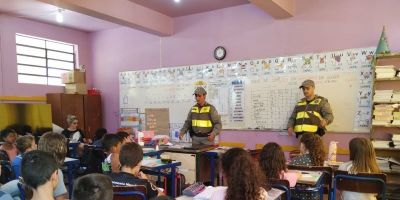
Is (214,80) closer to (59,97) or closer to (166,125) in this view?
(166,125)

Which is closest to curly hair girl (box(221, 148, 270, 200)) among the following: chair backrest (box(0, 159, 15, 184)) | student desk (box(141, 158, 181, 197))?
student desk (box(141, 158, 181, 197))

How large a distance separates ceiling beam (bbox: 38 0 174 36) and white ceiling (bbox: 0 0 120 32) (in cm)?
131

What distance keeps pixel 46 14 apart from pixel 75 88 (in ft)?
5.38

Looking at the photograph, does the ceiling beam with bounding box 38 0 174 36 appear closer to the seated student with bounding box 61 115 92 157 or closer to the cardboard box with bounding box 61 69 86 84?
the cardboard box with bounding box 61 69 86 84

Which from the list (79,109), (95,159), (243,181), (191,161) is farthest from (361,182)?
(79,109)

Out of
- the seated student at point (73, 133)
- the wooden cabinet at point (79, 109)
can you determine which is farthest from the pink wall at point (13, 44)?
the seated student at point (73, 133)

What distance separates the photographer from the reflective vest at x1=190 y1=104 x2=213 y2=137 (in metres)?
5.15

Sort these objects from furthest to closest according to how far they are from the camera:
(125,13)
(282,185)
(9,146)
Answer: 1. (125,13)
2. (9,146)
3. (282,185)

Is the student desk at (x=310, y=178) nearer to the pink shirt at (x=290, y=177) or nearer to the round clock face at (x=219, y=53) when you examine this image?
the pink shirt at (x=290, y=177)

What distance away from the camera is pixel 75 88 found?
22.9ft

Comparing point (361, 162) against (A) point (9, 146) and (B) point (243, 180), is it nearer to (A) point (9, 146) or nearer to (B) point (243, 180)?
(B) point (243, 180)

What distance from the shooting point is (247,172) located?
1.90 metres

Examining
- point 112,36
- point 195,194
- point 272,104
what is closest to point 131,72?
point 112,36

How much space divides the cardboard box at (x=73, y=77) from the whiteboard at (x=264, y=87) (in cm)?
108
